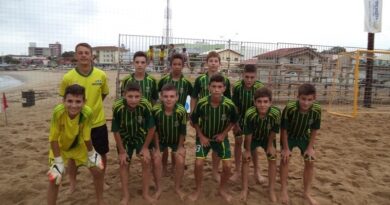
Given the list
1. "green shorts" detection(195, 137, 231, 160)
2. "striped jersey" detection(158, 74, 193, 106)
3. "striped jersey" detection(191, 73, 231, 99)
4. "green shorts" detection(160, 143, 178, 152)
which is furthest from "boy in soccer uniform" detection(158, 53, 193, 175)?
"green shorts" detection(195, 137, 231, 160)

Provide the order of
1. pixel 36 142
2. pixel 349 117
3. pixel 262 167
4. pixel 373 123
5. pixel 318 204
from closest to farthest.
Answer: pixel 318 204
pixel 262 167
pixel 36 142
pixel 373 123
pixel 349 117

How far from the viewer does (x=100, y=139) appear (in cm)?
439

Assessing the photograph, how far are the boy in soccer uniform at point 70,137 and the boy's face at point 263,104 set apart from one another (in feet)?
6.91

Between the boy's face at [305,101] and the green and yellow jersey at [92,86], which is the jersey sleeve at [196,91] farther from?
the boy's face at [305,101]

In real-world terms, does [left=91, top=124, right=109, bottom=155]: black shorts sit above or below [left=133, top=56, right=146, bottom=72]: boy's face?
below

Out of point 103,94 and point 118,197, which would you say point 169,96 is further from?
point 118,197

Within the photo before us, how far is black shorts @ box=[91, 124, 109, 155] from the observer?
4.32 meters

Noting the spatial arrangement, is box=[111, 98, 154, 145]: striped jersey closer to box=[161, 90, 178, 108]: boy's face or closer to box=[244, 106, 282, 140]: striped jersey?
box=[161, 90, 178, 108]: boy's face

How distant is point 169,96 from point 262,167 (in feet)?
7.76

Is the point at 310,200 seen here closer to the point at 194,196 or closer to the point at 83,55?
the point at 194,196

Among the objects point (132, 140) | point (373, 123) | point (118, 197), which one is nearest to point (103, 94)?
point (132, 140)

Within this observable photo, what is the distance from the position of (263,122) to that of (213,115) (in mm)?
675

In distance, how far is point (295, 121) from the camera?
4441 millimetres

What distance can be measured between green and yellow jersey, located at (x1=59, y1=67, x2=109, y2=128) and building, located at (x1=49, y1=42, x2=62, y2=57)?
24.2 feet
